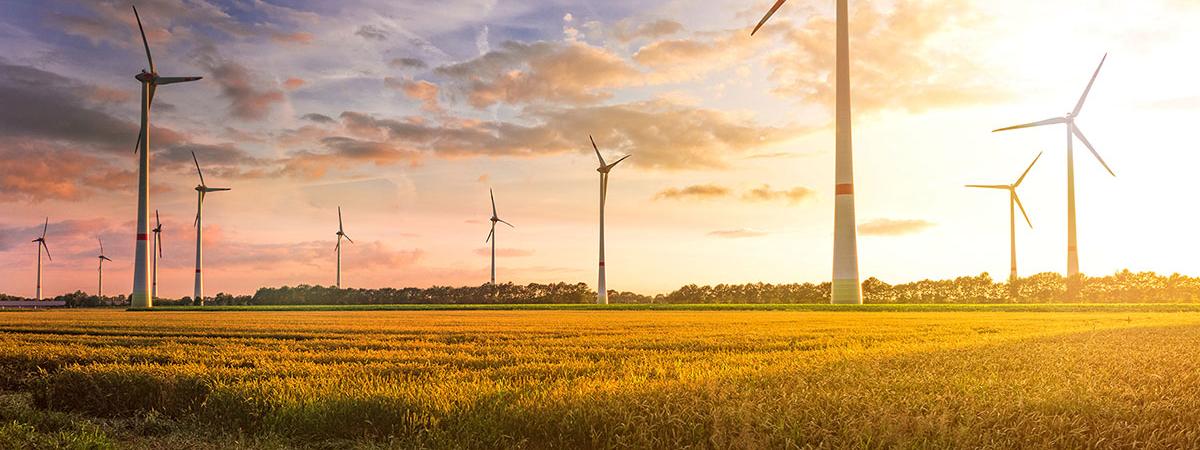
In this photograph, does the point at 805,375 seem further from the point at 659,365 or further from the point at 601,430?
the point at 601,430

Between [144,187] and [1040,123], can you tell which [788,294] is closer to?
[1040,123]

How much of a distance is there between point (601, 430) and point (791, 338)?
17.6m

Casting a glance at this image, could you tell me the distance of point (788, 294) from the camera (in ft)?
417

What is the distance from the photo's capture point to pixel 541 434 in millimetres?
10320

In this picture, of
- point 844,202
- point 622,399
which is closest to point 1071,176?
point 844,202

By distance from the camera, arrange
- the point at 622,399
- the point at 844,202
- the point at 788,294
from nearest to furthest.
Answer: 1. the point at 622,399
2. the point at 844,202
3. the point at 788,294

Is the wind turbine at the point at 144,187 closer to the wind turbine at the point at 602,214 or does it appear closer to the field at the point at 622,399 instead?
the wind turbine at the point at 602,214

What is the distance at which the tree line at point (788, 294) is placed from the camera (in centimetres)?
10431

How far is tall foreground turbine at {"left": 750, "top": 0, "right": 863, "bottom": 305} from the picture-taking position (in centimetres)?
8412

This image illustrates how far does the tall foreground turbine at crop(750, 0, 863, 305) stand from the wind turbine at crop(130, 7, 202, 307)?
78415 millimetres

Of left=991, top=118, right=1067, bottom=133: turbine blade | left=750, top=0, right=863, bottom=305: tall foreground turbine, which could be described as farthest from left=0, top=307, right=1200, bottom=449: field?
left=991, top=118, right=1067, bottom=133: turbine blade

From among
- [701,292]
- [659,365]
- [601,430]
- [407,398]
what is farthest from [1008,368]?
[701,292]

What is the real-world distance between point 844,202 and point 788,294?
147ft

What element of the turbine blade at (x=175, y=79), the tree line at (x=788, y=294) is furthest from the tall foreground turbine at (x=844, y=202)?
the turbine blade at (x=175, y=79)
